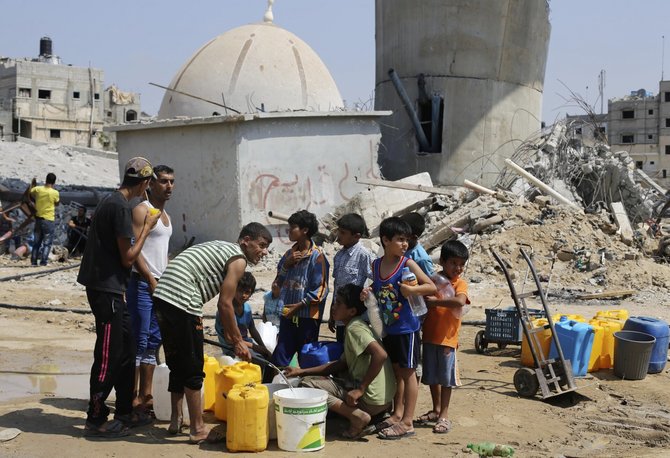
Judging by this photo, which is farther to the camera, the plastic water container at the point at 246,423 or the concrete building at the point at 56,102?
the concrete building at the point at 56,102

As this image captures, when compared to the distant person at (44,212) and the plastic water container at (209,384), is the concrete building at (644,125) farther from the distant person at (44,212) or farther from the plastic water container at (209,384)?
the plastic water container at (209,384)

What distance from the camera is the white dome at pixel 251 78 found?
18172 mm

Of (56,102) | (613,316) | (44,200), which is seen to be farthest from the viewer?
(56,102)

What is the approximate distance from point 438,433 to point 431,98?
15514mm

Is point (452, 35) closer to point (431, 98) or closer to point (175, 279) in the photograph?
point (431, 98)

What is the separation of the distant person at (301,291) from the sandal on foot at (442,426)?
1.19m

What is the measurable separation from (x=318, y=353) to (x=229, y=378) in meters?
0.69

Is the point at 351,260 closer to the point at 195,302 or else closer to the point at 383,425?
the point at 383,425

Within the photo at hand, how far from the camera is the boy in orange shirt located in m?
5.73

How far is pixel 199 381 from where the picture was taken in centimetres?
521

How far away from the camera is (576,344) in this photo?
289 inches

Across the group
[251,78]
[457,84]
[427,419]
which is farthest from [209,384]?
[457,84]

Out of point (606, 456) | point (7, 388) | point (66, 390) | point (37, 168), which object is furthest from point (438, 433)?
point (37, 168)

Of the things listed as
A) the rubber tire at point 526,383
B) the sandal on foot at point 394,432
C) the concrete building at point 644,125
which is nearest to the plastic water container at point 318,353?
the sandal on foot at point 394,432
